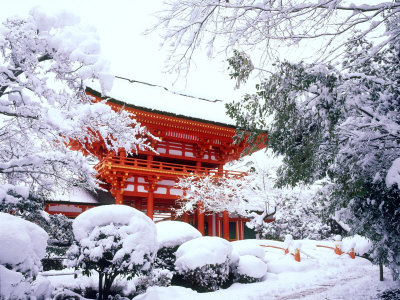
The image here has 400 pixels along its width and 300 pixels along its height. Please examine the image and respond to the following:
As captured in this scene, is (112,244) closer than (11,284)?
No

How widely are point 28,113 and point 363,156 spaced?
468cm

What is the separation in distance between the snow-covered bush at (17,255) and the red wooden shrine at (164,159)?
27.7 ft

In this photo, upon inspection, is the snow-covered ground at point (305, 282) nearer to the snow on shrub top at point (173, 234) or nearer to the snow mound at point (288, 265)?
the snow mound at point (288, 265)

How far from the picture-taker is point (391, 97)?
3.85 metres

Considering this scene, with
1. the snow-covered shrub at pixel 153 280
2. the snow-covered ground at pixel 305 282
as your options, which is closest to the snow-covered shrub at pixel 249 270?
the snow-covered ground at pixel 305 282

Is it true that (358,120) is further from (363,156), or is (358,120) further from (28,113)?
(28,113)

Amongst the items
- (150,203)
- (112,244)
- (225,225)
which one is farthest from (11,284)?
(225,225)

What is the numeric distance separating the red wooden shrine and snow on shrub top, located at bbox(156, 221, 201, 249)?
5273 millimetres

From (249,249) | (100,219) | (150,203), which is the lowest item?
(249,249)

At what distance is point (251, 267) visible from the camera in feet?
25.6

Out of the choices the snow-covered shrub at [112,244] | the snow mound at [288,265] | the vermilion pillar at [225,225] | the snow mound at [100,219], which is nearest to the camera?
the snow-covered shrub at [112,244]

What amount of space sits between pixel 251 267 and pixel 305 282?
4.87 ft

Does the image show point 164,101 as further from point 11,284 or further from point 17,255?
point 11,284

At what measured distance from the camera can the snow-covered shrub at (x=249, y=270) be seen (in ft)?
25.3
